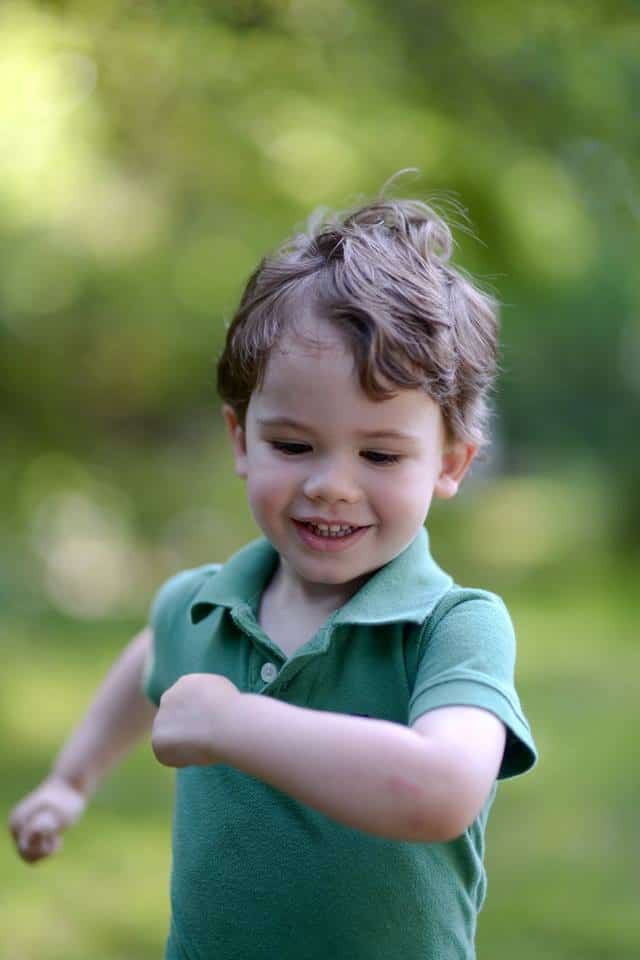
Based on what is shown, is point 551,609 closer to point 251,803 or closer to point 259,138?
point 259,138

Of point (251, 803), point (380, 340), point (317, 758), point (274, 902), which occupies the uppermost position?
point (380, 340)

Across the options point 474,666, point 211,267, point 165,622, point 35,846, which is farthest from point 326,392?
point 211,267

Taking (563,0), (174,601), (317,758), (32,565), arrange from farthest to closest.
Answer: (32,565), (563,0), (174,601), (317,758)

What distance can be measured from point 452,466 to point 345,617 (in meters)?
0.32

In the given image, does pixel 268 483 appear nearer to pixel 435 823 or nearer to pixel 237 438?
pixel 237 438

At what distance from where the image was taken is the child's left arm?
1420 mm

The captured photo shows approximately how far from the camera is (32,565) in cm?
807

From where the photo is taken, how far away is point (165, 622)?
82.7 inches

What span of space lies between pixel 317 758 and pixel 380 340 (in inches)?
22.9

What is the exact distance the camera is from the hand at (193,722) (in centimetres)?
150

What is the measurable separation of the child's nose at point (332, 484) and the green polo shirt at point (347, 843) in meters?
0.16

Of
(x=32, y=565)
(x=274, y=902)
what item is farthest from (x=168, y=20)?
(x=32, y=565)

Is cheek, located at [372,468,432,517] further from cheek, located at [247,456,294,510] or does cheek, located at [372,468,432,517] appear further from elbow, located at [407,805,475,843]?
elbow, located at [407,805,475,843]

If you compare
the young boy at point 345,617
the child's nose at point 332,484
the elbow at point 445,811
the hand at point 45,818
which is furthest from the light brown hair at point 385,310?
the hand at point 45,818
